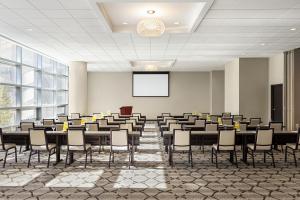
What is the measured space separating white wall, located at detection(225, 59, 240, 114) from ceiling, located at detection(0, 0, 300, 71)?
167cm

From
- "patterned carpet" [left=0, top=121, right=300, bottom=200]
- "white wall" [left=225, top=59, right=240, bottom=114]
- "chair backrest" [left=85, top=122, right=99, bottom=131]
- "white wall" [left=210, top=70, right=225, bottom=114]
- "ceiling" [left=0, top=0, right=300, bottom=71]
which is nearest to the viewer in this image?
"patterned carpet" [left=0, top=121, right=300, bottom=200]

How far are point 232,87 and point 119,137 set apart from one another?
10.4 meters

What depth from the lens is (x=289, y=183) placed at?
593 cm

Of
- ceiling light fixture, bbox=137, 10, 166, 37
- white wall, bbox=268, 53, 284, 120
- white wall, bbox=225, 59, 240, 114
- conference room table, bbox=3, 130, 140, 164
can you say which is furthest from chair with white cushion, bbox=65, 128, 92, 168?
white wall, bbox=225, 59, 240, 114

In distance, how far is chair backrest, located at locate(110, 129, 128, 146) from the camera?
283 inches

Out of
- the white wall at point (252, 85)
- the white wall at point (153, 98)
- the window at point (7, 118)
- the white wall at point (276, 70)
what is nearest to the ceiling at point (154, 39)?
the white wall at point (276, 70)

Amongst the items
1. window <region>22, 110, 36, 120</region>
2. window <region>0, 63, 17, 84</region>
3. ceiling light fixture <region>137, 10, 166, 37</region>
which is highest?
ceiling light fixture <region>137, 10, 166, 37</region>

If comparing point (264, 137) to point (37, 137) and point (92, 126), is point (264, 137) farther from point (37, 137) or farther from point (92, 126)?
point (37, 137)

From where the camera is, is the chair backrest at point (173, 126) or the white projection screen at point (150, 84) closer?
the chair backrest at point (173, 126)

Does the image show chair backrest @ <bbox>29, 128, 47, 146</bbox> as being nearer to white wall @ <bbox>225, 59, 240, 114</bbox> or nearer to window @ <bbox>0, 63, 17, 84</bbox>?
window @ <bbox>0, 63, 17, 84</bbox>

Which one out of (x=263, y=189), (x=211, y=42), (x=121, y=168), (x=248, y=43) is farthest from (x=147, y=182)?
(x=248, y=43)

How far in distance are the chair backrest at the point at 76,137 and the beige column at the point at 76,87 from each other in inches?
339

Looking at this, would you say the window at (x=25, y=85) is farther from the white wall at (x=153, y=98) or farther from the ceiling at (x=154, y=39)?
the white wall at (x=153, y=98)

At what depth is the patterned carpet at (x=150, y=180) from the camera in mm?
5211
